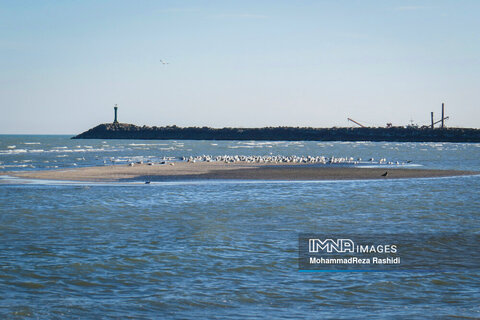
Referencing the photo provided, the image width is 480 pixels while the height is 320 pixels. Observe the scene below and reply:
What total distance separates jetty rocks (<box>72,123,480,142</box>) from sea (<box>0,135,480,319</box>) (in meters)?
135

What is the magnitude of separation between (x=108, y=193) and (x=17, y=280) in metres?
14.6

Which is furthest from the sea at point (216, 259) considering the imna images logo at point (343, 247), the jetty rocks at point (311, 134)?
the jetty rocks at point (311, 134)

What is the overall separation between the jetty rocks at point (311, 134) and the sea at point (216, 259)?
135 meters

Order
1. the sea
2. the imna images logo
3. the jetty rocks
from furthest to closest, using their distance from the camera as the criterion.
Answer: the jetty rocks → the imna images logo → the sea

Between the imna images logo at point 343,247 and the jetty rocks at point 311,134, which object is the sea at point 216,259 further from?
the jetty rocks at point 311,134

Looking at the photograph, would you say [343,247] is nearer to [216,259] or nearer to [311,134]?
[216,259]

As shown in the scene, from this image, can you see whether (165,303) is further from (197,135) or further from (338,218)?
(197,135)

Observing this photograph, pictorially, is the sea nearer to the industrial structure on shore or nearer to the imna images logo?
the imna images logo

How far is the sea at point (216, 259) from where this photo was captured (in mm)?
9055

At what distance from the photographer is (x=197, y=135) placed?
19388 cm

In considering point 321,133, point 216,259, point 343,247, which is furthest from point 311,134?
point 216,259

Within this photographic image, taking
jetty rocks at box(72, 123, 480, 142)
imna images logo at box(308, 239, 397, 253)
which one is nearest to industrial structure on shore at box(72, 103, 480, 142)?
jetty rocks at box(72, 123, 480, 142)

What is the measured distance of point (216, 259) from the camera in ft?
40.0

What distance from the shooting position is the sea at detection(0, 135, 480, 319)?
9055 millimetres
